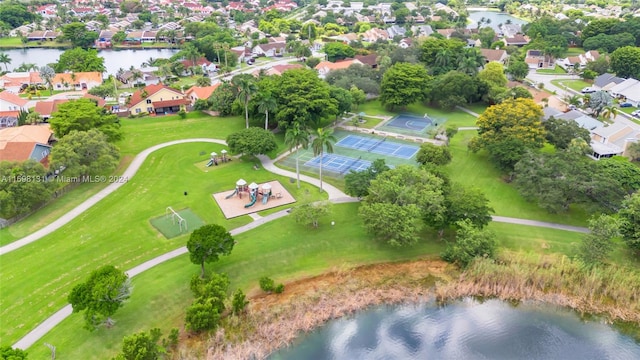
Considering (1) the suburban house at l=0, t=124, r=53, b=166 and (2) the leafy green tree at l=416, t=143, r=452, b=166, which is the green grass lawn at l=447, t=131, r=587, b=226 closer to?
(2) the leafy green tree at l=416, t=143, r=452, b=166

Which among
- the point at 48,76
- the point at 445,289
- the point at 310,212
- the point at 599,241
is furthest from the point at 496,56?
the point at 48,76

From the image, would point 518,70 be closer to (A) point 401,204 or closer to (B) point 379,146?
(B) point 379,146

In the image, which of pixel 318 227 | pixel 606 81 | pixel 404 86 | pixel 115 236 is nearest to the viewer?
pixel 115 236

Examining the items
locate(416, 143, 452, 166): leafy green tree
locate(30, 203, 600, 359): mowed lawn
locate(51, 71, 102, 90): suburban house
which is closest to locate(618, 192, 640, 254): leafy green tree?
locate(30, 203, 600, 359): mowed lawn

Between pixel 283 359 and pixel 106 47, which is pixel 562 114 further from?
pixel 106 47

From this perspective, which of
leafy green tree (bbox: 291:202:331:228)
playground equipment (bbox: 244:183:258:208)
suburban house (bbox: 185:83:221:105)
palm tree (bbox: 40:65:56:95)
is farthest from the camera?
palm tree (bbox: 40:65:56:95)

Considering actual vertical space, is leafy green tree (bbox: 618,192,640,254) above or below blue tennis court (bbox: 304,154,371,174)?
above

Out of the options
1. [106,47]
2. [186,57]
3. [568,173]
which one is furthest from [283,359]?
[106,47]
